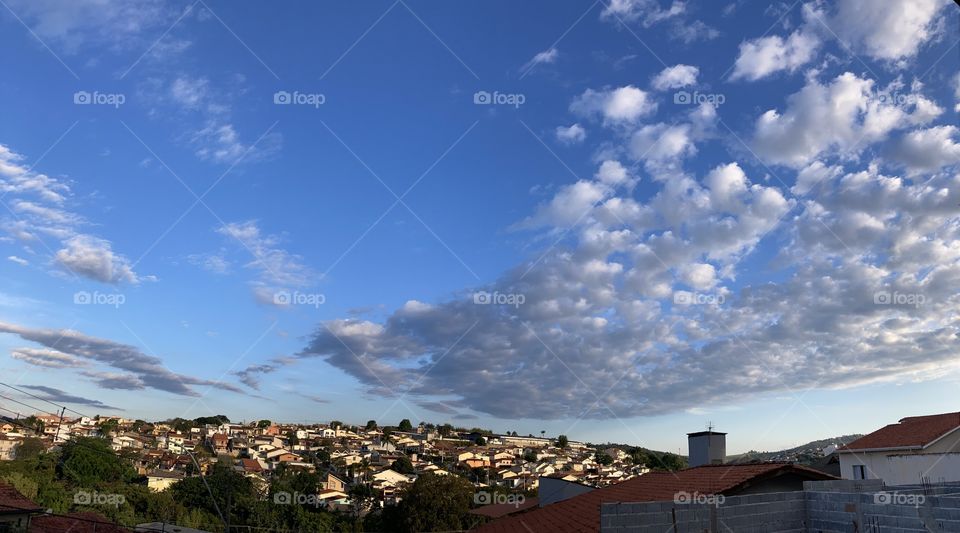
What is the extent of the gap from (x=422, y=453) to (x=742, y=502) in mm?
106308

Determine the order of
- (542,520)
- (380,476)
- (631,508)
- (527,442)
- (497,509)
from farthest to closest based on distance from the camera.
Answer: (527,442), (380,476), (497,509), (542,520), (631,508)

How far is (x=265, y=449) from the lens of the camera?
111 meters

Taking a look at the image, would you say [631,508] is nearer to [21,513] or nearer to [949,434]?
[21,513]

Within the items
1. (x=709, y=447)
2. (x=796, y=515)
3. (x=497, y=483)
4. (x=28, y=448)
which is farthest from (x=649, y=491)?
(x=28, y=448)

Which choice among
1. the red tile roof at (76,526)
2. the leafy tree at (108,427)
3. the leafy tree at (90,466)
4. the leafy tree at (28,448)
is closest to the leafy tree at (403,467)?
the leafy tree at (90,466)

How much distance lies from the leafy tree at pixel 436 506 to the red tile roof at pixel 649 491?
31.9 metres

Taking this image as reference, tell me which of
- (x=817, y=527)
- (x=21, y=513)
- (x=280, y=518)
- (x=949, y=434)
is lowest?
(x=280, y=518)

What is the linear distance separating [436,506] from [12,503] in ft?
104

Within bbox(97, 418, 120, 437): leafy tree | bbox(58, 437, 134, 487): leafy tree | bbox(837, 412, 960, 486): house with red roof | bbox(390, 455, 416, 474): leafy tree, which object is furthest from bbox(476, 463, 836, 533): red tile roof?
bbox(97, 418, 120, 437): leafy tree

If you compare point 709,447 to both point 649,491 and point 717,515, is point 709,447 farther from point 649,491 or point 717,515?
point 717,515

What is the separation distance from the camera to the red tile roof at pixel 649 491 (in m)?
12.2

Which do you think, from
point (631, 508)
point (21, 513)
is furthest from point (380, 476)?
point (631, 508)

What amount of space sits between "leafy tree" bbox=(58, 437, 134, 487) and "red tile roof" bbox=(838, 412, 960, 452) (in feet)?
210

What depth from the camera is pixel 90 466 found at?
65.6 m
